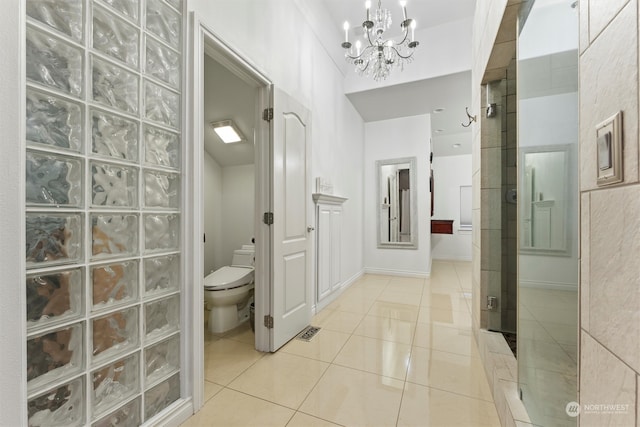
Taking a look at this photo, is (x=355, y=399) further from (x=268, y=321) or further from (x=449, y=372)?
(x=268, y=321)

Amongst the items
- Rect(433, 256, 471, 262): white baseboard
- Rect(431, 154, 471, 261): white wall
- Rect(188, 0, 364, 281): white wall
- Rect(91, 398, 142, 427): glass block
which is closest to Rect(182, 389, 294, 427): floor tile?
Rect(91, 398, 142, 427): glass block

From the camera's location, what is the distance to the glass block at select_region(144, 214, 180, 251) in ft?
4.22

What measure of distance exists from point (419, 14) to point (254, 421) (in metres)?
3.96

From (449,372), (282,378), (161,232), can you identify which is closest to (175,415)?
(282,378)

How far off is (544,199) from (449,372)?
4.45ft

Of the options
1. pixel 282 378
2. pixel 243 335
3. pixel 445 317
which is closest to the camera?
pixel 282 378

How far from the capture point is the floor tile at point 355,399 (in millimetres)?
1422

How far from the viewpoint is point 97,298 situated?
1084 millimetres

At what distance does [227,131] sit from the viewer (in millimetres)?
3156

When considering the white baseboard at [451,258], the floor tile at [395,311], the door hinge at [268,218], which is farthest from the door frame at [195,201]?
the white baseboard at [451,258]

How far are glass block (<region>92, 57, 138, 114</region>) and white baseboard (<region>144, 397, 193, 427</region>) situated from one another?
1420 mm

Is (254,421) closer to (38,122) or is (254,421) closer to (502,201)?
(38,122)

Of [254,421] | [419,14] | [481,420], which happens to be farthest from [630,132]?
[419,14]

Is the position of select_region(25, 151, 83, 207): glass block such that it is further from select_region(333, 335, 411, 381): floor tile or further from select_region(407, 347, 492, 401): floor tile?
select_region(407, 347, 492, 401): floor tile
